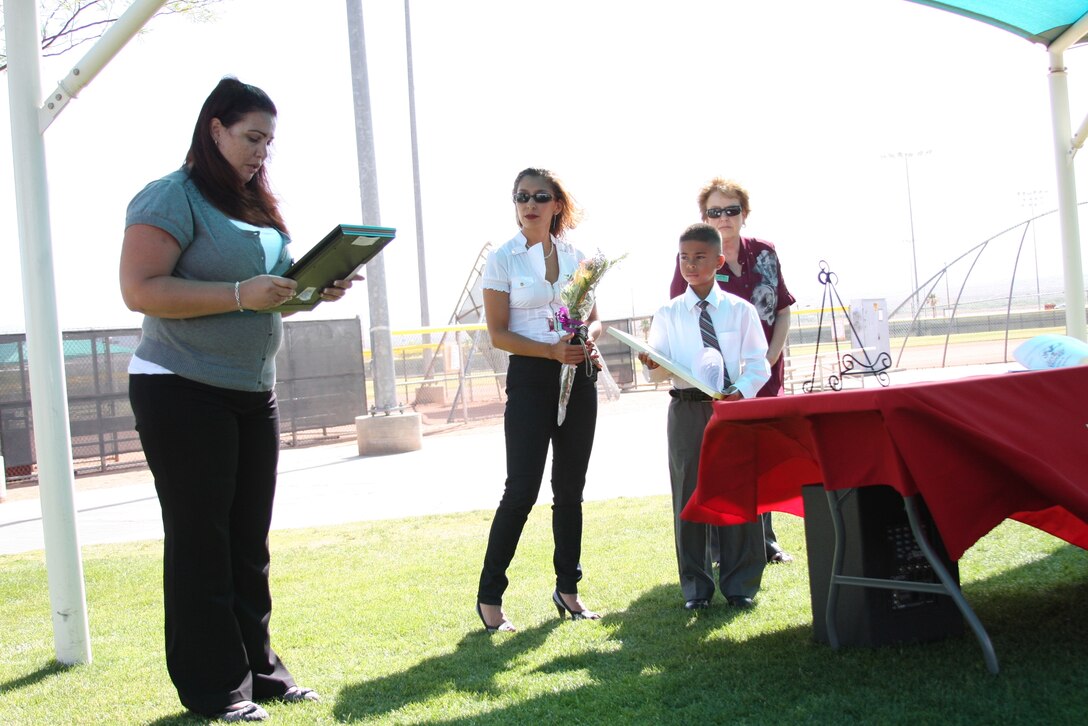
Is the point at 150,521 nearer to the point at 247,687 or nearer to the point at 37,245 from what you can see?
the point at 37,245

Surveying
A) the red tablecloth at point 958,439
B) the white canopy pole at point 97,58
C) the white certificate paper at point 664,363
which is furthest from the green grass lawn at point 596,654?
the white canopy pole at point 97,58

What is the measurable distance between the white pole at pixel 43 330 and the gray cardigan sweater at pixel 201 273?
129cm

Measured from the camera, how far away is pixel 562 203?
4875 mm

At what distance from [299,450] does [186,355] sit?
14.9m

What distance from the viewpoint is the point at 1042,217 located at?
28.0m

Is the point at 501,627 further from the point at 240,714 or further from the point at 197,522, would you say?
the point at 197,522

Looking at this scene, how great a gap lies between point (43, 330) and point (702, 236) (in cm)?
299

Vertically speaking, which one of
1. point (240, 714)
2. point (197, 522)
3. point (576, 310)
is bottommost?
point (240, 714)

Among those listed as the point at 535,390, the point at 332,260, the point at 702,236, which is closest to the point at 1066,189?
the point at 702,236

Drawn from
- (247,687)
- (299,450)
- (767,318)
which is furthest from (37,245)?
(299,450)

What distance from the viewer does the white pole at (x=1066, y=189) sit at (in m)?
6.67

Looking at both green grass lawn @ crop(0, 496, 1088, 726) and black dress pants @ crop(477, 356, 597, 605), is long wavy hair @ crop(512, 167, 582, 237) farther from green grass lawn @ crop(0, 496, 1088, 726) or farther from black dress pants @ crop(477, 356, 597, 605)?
green grass lawn @ crop(0, 496, 1088, 726)

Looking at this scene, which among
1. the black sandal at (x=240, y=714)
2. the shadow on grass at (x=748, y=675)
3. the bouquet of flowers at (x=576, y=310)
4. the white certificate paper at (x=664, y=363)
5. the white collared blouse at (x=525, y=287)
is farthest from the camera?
the white collared blouse at (x=525, y=287)

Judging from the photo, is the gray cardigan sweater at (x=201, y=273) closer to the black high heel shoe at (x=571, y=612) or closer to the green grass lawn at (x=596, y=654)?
the green grass lawn at (x=596, y=654)
